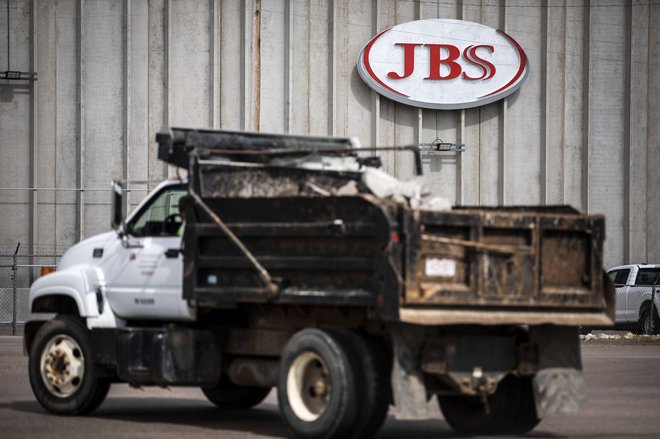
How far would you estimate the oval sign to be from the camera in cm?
3975

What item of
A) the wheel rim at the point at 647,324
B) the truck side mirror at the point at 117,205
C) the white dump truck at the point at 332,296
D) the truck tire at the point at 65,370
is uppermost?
the truck side mirror at the point at 117,205

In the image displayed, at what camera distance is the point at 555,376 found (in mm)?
12180

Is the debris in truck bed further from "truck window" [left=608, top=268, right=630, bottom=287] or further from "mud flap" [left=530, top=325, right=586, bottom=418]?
"truck window" [left=608, top=268, right=630, bottom=287]

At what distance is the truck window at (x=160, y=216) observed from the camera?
13812 mm

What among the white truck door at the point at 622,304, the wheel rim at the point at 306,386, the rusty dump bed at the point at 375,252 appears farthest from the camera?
the white truck door at the point at 622,304

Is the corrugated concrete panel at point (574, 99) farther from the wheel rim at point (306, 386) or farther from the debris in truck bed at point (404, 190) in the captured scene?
the wheel rim at point (306, 386)

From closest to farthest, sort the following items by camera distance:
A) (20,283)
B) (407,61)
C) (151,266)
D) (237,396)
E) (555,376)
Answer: (555,376), (151,266), (237,396), (20,283), (407,61)

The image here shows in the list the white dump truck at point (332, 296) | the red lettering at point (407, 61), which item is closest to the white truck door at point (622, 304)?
the red lettering at point (407, 61)

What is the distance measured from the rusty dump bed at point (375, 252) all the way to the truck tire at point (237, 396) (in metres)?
Result: 2.42

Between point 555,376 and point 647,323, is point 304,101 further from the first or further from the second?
point 555,376

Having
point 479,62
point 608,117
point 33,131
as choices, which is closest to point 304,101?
point 479,62

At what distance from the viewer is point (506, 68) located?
40.2 m

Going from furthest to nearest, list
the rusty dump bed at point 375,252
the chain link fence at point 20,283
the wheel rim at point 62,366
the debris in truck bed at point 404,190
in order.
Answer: the chain link fence at point 20,283 → the wheel rim at point 62,366 → the debris in truck bed at point 404,190 → the rusty dump bed at point 375,252

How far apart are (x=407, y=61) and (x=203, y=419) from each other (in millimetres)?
26701
